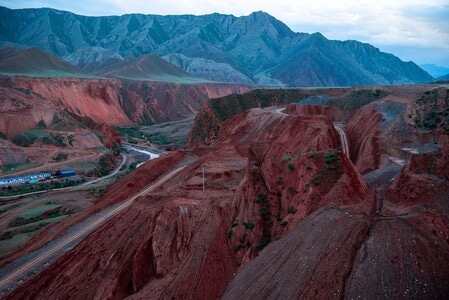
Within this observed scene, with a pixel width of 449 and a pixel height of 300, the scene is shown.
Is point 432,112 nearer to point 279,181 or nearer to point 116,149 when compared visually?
point 279,181

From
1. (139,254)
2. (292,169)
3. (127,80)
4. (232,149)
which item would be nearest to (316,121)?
(232,149)

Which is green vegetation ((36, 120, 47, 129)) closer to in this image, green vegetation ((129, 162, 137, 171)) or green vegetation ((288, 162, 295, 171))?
green vegetation ((129, 162, 137, 171))

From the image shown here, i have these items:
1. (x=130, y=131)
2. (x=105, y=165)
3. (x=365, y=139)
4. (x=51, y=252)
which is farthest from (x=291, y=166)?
(x=130, y=131)

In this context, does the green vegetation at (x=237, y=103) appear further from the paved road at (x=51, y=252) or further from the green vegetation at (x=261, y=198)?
the green vegetation at (x=261, y=198)

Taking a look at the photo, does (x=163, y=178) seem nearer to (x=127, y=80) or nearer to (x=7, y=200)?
(x=7, y=200)

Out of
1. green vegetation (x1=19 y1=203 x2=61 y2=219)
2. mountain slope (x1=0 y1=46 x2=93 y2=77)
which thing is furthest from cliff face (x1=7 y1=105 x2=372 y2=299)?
mountain slope (x1=0 y1=46 x2=93 y2=77)

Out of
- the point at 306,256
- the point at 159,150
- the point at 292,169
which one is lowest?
the point at 159,150
